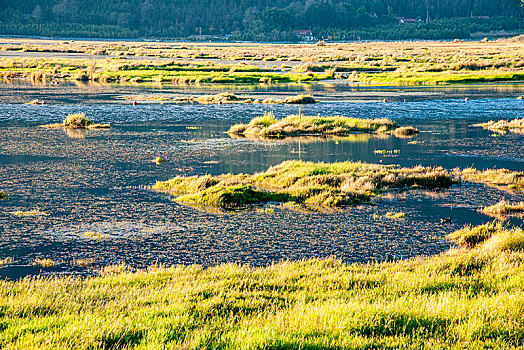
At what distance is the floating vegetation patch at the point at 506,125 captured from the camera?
46.9 metres

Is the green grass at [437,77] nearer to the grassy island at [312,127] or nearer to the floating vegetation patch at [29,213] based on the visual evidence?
the grassy island at [312,127]

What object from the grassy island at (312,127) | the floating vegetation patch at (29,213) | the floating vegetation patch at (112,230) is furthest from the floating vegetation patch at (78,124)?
the floating vegetation patch at (112,230)

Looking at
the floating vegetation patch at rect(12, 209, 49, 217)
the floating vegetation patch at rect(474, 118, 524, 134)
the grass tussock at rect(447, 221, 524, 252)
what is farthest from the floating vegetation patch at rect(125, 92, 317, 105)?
the grass tussock at rect(447, 221, 524, 252)

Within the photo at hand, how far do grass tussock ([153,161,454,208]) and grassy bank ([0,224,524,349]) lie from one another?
852 centimetres

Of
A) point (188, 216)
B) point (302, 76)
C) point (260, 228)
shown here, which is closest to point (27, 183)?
point (188, 216)

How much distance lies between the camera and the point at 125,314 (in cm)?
1072

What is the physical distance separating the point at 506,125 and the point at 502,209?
27.4 meters

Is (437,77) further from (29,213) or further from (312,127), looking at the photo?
(29,213)

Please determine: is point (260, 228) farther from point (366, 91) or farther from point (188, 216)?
point (366, 91)

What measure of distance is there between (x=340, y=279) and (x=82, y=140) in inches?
1273

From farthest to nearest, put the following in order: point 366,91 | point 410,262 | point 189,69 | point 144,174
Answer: point 189,69 → point 366,91 → point 144,174 → point 410,262

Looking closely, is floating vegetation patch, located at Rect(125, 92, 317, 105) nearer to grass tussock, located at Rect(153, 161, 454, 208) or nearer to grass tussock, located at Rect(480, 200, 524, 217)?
grass tussock, located at Rect(153, 161, 454, 208)

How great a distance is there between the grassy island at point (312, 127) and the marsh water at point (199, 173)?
1903mm

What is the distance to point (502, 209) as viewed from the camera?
2273cm
